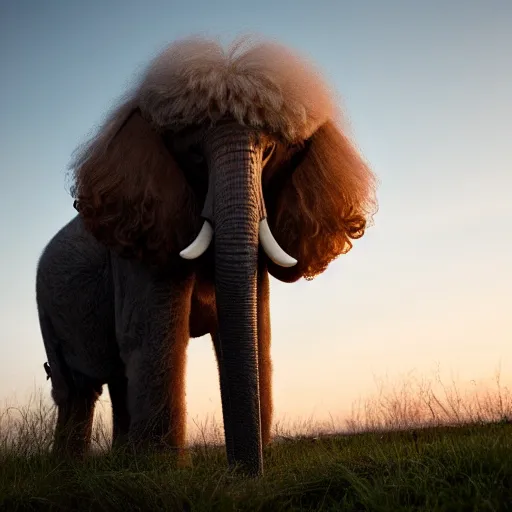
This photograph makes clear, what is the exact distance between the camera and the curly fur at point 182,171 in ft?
21.9

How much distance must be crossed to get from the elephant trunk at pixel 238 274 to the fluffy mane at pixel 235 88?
0.74 ft

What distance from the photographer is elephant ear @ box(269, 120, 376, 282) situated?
23.8 feet

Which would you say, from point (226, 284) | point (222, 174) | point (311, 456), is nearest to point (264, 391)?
point (311, 456)

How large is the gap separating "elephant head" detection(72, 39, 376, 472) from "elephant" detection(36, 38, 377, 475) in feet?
0.04

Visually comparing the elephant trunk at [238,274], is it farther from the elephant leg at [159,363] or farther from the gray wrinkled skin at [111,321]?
the gray wrinkled skin at [111,321]

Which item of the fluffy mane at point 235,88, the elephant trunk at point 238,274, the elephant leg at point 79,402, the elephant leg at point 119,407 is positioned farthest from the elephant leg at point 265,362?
the elephant leg at point 79,402

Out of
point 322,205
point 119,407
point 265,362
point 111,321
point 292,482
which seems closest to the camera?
point 292,482

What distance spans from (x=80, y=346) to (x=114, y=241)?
2062mm

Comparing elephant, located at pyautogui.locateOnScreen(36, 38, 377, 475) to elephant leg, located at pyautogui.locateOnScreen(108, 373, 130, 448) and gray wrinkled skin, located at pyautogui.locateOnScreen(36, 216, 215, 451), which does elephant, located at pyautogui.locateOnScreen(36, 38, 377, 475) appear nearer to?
gray wrinkled skin, located at pyautogui.locateOnScreen(36, 216, 215, 451)

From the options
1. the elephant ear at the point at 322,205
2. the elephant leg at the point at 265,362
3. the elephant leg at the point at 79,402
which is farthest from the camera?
the elephant leg at the point at 79,402

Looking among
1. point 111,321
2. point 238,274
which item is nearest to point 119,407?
point 111,321

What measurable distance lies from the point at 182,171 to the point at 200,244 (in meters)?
0.88

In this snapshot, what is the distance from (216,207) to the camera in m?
6.47

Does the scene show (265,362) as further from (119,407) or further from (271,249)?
(119,407)
